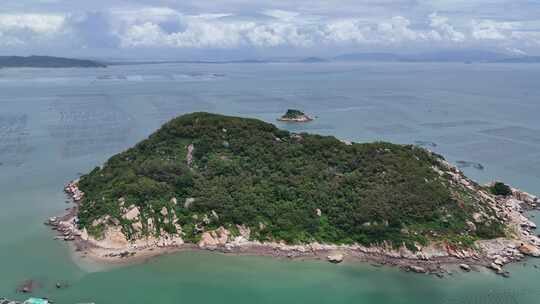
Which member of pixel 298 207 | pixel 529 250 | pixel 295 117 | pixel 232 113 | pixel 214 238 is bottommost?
pixel 529 250

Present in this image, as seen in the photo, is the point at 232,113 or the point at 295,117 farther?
the point at 232,113

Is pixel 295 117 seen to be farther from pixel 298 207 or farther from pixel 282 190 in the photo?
pixel 298 207

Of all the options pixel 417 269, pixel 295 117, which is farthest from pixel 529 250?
pixel 295 117

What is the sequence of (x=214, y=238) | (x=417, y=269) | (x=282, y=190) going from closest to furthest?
(x=417, y=269) < (x=214, y=238) < (x=282, y=190)

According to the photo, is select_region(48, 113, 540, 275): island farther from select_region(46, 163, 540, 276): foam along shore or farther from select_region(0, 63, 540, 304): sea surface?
select_region(0, 63, 540, 304): sea surface

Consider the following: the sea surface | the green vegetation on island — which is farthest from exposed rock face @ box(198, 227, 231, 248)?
the sea surface

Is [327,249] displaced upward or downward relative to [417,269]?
upward

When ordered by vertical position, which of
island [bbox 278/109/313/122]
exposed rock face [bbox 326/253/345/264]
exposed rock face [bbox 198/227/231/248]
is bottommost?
exposed rock face [bbox 326/253/345/264]
